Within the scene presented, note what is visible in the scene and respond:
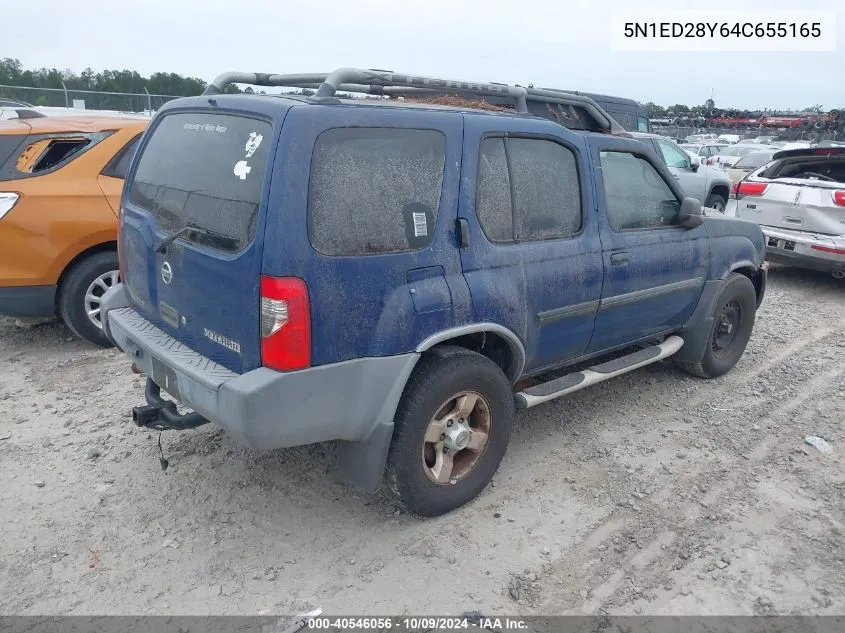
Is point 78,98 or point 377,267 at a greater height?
point 78,98

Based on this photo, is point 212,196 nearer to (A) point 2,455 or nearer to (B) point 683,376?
(A) point 2,455

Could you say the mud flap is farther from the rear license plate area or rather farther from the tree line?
the tree line

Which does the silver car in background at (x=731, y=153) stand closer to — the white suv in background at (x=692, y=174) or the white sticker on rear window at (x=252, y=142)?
the white suv in background at (x=692, y=174)

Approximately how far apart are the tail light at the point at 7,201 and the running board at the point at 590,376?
3798mm

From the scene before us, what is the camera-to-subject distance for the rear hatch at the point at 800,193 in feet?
24.7

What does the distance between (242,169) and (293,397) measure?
38.4 inches

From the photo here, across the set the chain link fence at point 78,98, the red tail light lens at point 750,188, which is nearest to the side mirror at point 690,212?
the red tail light lens at point 750,188

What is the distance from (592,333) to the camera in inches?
154

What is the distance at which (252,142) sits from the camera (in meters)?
2.74

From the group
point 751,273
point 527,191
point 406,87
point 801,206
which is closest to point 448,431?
point 527,191

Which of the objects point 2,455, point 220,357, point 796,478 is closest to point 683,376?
point 796,478

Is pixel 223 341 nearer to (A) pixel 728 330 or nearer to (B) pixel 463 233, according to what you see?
(B) pixel 463 233

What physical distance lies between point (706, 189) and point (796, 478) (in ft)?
33.4

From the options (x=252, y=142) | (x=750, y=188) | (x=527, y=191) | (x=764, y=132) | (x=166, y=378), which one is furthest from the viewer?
(x=764, y=132)
